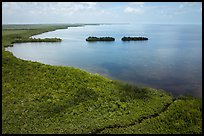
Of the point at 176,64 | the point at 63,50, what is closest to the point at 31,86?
the point at 176,64

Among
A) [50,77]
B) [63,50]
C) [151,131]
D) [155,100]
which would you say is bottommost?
[151,131]

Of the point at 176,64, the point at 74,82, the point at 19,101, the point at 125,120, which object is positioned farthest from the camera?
the point at 176,64

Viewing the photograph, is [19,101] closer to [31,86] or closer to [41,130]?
[31,86]

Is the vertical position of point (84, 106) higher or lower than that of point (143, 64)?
lower

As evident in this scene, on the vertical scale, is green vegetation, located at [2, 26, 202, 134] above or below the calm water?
below

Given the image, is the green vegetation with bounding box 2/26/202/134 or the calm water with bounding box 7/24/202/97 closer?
the green vegetation with bounding box 2/26/202/134

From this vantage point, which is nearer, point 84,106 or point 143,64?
point 84,106

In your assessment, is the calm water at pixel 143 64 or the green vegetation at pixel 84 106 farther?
the calm water at pixel 143 64

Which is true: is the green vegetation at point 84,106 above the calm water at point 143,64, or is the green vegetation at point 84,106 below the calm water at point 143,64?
below
